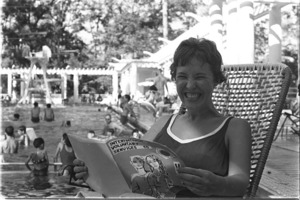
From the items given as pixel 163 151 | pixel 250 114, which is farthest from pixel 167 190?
pixel 250 114

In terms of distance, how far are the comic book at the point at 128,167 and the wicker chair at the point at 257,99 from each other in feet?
1.84

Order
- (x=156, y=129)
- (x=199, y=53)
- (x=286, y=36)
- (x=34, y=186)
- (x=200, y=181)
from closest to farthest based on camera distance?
(x=200, y=181) → (x=199, y=53) → (x=156, y=129) → (x=34, y=186) → (x=286, y=36)

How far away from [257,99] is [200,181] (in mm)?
984

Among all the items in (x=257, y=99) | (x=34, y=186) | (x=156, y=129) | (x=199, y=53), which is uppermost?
(x=199, y=53)

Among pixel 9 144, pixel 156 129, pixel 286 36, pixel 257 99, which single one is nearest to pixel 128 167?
pixel 156 129

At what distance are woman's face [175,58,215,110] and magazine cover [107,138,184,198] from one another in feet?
0.98

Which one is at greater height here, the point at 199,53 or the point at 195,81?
the point at 199,53

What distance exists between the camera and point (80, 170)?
5.62ft

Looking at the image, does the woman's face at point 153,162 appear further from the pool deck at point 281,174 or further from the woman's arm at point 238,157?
the pool deck at point 281,174

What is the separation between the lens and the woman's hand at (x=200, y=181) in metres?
1.62

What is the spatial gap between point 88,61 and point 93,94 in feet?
9.46

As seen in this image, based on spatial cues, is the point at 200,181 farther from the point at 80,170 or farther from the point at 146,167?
the point at 80,170

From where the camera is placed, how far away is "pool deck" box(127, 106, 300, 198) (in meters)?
4.73

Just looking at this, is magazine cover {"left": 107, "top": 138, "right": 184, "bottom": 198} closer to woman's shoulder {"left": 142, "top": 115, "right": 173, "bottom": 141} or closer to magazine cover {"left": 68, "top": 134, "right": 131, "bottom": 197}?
magazine cover {"left": 68, "top": 134, "right": 131, "bottom": 197}
